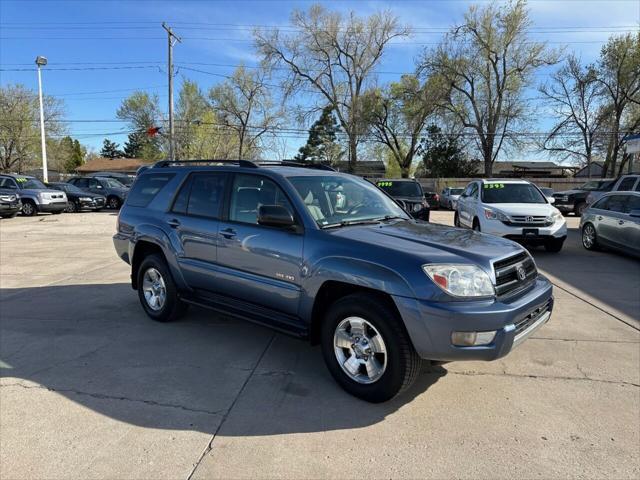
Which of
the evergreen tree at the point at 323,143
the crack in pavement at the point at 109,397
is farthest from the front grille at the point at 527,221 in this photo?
the evergreen tree at the point at 323,143

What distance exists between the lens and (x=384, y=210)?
4.61 metres

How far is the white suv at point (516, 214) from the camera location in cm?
968

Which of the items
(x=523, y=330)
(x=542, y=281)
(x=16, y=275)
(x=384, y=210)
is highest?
(x=384, y=210)

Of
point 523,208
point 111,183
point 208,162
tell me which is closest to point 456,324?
point 208,162

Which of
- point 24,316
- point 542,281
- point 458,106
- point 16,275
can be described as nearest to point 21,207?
point 16,275

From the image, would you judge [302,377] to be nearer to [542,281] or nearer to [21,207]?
[542,281]

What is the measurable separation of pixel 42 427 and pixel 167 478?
3.81ft

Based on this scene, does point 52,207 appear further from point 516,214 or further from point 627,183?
point 627,183

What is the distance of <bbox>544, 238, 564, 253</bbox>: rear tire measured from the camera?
395 inches

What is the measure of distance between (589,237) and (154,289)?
10057mm

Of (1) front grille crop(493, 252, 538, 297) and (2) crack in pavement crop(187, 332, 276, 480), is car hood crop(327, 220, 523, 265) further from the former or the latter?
(2) crack in pavement crop(187, 332, 276, 480)

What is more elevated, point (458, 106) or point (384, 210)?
point (458, 106)

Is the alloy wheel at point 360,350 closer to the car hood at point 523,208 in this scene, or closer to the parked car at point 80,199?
the car hood at point 523,208

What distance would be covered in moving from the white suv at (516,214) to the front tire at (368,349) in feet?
23.6
